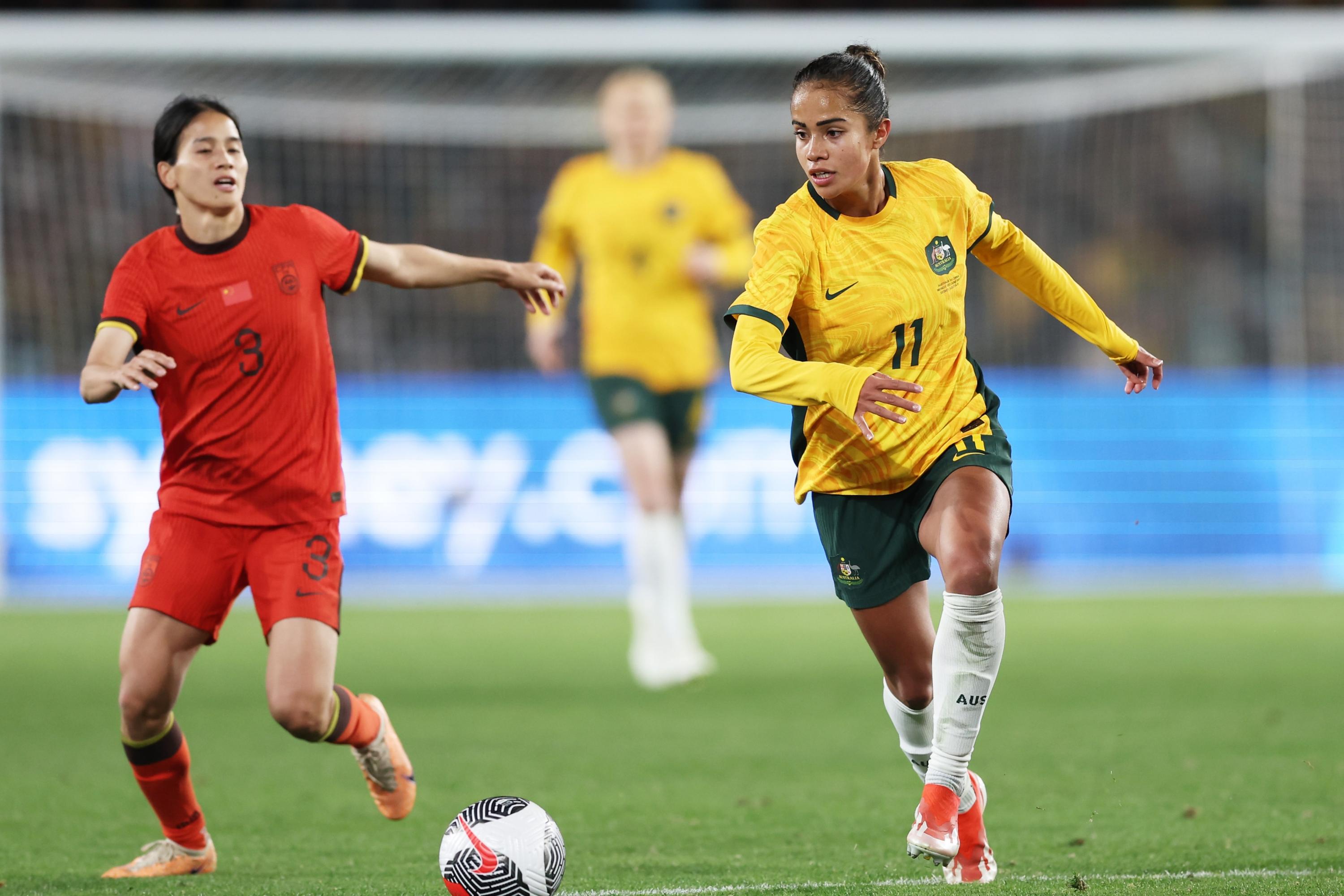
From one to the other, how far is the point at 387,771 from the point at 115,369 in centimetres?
146

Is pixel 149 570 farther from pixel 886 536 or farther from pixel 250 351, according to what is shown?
pixel 886 536

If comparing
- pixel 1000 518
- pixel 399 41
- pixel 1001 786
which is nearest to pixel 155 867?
pixel 1000 518

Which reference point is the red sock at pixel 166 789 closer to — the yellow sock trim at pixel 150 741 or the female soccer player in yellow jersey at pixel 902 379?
the yellow sock trim at pixel 150 741

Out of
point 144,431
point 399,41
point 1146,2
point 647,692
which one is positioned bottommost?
point 647,692

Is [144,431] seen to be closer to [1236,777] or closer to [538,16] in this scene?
[538,16]

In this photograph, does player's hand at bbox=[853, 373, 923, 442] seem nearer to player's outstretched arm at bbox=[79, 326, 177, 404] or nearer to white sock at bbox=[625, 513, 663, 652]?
player's outstretched arm at bbox=[79, 326, 177, 404]

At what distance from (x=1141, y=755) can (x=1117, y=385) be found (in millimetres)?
10386

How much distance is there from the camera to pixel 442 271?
15.8 feet

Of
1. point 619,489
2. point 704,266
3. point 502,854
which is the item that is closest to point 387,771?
point 502,854

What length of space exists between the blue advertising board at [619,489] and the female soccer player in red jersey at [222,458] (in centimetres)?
993

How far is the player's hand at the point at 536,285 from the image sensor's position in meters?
4.82

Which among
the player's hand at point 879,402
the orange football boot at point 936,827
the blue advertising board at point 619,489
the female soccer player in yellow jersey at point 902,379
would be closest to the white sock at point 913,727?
the female soccer player in yellow jersey at point 902,379

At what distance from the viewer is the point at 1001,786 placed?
5734 millimetres

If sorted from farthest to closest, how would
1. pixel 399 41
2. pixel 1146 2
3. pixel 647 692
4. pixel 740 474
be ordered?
1. pixel 1146 2
2. pixel 740 474
3. pixel 399 41
4. pixel 647 692
